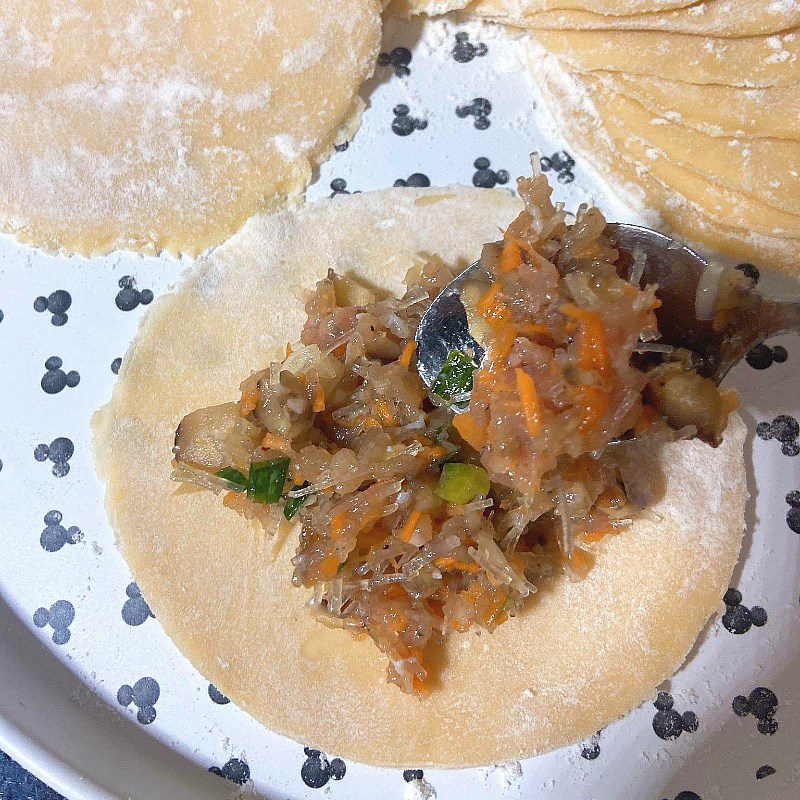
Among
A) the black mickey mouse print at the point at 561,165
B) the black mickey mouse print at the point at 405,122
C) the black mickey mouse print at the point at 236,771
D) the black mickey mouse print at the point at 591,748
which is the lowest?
the black mickey mouse print at the point at 236,771

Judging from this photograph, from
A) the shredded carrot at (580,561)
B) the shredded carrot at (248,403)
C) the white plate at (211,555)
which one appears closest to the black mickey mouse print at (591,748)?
the white plate at (211,555)

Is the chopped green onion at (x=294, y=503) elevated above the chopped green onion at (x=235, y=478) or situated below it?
below

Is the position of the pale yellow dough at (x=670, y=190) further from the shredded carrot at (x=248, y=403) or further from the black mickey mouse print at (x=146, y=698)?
the black mickey mouse print at (x=146, y=698)

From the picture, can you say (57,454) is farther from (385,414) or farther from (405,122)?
(405,122)

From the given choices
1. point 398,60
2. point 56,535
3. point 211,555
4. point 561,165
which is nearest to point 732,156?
point 561,165

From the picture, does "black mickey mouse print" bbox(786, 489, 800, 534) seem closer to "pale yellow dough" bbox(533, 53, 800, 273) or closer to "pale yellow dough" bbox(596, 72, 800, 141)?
"pale yellow dough" bbox(533, 53, 800, 273)

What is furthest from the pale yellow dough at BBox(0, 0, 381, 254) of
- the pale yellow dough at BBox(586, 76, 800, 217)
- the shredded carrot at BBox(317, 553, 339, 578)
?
the shredded carrot at BBox(317, 553, 339, 578)
